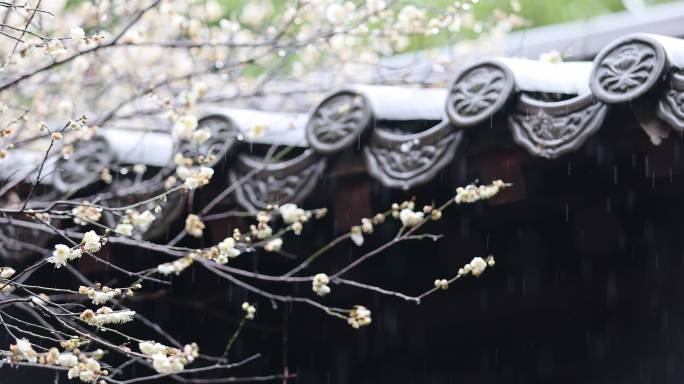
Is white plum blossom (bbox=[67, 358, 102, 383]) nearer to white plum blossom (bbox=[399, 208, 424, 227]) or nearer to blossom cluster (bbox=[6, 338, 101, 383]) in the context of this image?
blossom cluster (bbox=[6, 338, 101, 383])

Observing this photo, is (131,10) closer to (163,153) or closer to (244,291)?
(163,153)

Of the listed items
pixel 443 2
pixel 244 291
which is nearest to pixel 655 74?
pixel 244 291

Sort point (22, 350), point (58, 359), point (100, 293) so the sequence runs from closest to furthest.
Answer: point (22, 350), point (58, 359), point (100, 293)

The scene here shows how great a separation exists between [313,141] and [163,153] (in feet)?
3.22

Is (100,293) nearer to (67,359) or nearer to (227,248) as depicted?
(67,359)

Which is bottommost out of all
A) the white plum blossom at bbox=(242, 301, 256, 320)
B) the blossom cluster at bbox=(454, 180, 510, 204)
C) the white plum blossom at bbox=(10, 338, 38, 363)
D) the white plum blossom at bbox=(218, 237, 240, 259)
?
the white plum blossom at bbox=(10, 338, 38, 363)

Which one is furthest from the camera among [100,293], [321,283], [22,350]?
[321,283]

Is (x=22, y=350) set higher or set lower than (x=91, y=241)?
lower

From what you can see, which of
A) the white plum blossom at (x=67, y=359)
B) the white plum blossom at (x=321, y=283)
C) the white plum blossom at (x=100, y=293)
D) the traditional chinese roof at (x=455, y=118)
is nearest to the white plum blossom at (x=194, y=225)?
the traditional chinese roof at (x=455, y=118)

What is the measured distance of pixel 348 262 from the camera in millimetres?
3992

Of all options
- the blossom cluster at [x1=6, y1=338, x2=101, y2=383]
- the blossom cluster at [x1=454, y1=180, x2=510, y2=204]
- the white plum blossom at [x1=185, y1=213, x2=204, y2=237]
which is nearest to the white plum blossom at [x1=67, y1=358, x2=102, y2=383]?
the blossom cluster at [x1=6, y1=338, x2=101, y2=383]

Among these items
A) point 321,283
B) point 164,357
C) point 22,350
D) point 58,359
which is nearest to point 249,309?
point 321,283

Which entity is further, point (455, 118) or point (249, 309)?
point (249, 309)

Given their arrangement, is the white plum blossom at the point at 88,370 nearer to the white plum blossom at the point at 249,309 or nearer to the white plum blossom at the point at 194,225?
the white plum blossom at the point at 249,309
